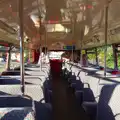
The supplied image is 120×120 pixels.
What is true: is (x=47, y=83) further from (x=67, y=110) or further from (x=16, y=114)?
(x=16, y=114)

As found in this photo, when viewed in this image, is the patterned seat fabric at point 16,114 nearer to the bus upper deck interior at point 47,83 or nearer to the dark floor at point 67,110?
the bus upper deck interior at point 47,83

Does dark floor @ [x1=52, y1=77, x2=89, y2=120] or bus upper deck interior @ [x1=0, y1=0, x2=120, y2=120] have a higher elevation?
bus upper deck interior @ [x1=0, y1=0, x2=120, y2=120]

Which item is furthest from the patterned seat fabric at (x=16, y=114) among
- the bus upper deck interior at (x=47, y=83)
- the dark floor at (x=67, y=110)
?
the dark floor at (x=67, y=110)

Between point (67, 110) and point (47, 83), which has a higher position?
point (47, 83)

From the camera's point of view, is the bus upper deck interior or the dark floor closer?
the bus upper deck interior

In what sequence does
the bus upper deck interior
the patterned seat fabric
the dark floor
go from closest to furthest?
the patterned seat fabric → the bus upper deck interior → the dark floor

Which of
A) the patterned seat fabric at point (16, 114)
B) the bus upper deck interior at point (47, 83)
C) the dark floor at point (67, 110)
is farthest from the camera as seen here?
the dark floor at point (67, 110)

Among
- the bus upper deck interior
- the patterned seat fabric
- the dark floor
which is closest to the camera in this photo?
the patterned seat fabric

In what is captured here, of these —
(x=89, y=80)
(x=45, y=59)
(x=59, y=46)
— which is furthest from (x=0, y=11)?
(x=59, y=46)

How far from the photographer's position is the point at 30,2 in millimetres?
3564

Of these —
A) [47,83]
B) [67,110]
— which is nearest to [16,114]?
[47,83]

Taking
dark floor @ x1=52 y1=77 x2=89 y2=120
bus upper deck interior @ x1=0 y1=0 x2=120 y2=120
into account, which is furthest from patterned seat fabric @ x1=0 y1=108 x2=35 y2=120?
dark floor @ x1=52 y1=77 x2=89 y2=120

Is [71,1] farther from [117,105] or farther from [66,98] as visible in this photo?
[66,98]

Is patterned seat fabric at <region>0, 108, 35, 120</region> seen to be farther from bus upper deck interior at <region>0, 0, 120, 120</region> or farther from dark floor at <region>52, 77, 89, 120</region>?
dark floor at <region>52, 77, 89, 120</region>
